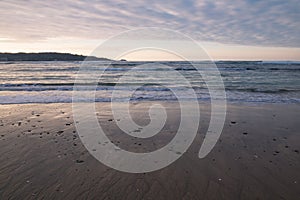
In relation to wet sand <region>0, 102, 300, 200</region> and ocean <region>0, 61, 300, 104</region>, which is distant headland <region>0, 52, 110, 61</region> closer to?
ocean <region>0, 61, 300, 104</region>

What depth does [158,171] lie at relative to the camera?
4.32 meters

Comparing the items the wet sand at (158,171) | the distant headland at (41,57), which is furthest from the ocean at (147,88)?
the distant headland at (41,57)

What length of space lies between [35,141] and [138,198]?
3661 mm

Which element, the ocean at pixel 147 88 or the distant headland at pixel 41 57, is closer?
the ocean at pixel 147 88

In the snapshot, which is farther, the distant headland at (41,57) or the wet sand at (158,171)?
the distant headland at (41,57)

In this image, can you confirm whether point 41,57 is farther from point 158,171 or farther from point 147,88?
point 158,171

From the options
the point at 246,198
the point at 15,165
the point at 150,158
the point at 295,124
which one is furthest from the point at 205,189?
the point at 295,124

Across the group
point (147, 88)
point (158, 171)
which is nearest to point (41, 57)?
point (147, 88)

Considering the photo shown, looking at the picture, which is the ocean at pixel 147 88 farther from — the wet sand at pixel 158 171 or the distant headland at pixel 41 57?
the distant headland at pixel 41 57

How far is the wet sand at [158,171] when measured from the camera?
360 centimetres

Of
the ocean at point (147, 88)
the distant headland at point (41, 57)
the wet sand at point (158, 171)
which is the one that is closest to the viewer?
the wet sand at point (158, 171)

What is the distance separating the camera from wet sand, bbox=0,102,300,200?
142 inches

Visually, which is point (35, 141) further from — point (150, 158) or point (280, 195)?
point (280, 195)

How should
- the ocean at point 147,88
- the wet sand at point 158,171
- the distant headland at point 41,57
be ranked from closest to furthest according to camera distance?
the wet sand at point 158,171
the ocean at point 147,88
the distant headland at point 41,57
